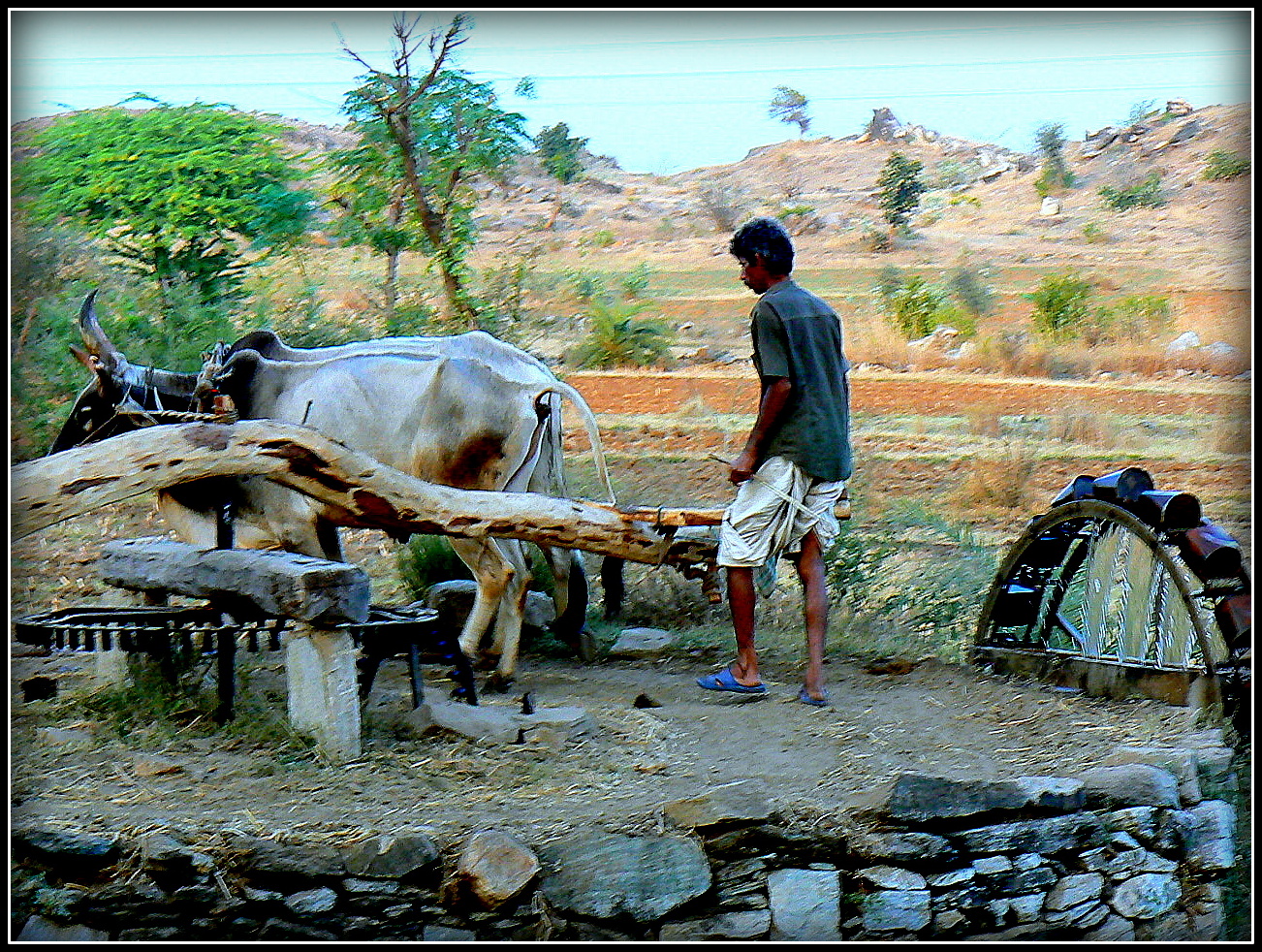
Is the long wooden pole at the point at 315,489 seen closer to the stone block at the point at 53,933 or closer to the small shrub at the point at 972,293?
the stone block at the point at 53,933

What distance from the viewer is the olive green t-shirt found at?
16.2 feet

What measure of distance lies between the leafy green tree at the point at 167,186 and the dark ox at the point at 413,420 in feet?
15.2

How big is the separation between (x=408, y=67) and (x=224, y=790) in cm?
840

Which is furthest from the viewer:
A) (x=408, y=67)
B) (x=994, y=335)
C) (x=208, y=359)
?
(x=994, y=335)

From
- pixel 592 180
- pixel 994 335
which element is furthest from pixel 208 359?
pixel 592 180

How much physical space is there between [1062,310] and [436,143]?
7.37 m

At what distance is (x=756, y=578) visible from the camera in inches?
209

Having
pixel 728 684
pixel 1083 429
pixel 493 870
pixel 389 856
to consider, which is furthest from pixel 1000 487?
pixel 389 856

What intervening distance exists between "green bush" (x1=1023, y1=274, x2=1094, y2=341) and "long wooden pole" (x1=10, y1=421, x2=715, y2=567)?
33.3ft

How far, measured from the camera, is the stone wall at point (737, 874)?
152 inches

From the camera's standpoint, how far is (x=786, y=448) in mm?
5074

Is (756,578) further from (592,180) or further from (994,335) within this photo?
(592,180)

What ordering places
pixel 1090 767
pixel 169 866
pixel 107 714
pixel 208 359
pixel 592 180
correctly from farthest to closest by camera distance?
pixel 592 180, pixel 208 359, pixel 107 714, pixel 1090 767, pixel 169 866

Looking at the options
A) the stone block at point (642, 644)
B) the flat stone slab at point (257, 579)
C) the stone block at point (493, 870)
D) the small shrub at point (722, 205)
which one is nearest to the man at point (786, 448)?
the stone block at point (642, 644)
